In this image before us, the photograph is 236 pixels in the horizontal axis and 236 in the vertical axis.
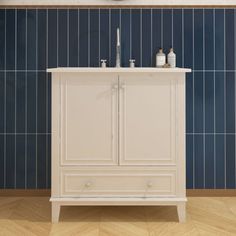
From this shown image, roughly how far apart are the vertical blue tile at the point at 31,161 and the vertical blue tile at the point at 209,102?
1.40 meters

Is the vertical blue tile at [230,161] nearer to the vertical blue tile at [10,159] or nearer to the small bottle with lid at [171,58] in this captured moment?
the small bottle with lid at [171,58]

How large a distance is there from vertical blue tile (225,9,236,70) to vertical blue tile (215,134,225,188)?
584 millimetres

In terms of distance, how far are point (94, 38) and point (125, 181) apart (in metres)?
1.23

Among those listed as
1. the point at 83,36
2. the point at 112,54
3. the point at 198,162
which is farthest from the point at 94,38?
the point at 198,162

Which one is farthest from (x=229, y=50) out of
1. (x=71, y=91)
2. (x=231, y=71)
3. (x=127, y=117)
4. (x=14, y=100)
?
(x=14, y=100)

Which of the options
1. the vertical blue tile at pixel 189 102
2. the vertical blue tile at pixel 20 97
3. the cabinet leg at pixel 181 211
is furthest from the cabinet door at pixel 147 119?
the vertical blue tile at pixel 20 97

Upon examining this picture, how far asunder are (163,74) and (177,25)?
795 mm

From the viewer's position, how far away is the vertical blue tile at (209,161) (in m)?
3.04

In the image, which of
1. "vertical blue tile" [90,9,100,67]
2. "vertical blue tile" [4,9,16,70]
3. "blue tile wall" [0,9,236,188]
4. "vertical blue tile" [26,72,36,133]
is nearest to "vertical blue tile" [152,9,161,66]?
"blue tile wall" [0,9,236,188]

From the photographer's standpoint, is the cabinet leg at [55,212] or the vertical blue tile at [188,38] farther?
the vertical blue tile at [188,38]

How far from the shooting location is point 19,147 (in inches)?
120

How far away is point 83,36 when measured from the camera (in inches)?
119

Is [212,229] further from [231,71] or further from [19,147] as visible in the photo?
[19,147]

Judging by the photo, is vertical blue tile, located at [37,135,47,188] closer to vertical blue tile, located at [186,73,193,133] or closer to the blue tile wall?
the blue tile wall
